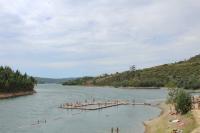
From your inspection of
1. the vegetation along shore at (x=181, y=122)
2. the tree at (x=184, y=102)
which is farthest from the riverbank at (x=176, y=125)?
the tree at (x=184, y=102)

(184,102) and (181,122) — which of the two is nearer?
(181,122)

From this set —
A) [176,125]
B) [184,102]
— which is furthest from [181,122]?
[184,102]

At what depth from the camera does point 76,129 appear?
85.7 meters

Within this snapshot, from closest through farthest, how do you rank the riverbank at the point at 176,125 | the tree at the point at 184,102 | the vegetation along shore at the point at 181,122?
1. the vegetation along shore at the point at 181,122
2. the riverbank at the point at 176,125
3. the tree at the point at 184,102

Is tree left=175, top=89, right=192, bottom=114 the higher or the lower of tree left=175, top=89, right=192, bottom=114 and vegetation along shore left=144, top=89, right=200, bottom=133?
the higher

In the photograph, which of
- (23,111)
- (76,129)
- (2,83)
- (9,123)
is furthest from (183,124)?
(2,83)

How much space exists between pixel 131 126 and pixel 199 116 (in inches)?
727

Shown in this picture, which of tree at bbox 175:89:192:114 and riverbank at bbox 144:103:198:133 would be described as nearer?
riverbank at bbox 144:103:198:133

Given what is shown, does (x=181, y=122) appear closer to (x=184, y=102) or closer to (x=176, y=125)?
(x=176, y=125)

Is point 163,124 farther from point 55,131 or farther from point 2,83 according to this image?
point 2,83

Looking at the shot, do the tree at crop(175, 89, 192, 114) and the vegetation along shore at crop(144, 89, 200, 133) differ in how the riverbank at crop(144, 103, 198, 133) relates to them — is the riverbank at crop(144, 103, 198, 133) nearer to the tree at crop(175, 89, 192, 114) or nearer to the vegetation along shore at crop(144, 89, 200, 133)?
the vegetation along shore at crop(144, 89, 200, 133)

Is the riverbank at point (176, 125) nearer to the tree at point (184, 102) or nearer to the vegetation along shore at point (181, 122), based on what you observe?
the vegetation along shore at point (181, 122)

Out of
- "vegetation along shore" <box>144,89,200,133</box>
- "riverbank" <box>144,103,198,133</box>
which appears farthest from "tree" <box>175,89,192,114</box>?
"riverbank" <box>144,103,198,133</box>

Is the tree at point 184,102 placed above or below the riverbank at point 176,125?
above
